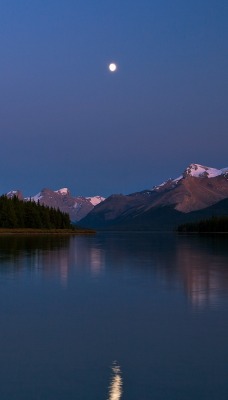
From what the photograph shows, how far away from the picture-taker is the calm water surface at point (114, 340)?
17078 millimetres

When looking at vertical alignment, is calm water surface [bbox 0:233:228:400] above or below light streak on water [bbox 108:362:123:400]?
above

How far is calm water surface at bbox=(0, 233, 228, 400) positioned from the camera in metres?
17.1

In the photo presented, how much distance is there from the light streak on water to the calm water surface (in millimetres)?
32

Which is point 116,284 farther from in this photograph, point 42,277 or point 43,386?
point 43,386

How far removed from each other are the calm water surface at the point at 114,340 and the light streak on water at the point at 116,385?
0.03m

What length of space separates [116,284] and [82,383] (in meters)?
27.9

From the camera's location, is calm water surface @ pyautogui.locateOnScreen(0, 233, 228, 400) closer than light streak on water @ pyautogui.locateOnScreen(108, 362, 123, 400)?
A: No

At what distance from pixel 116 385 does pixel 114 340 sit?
241 inches

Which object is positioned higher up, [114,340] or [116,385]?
[114,340]

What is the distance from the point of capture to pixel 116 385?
1727cm

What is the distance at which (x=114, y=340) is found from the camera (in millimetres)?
23391

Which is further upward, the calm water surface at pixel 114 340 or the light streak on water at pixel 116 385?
the calm water surface at pixel 114 340

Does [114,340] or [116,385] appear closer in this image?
[116,385]

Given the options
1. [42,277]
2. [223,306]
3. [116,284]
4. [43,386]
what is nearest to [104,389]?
[43,386]
